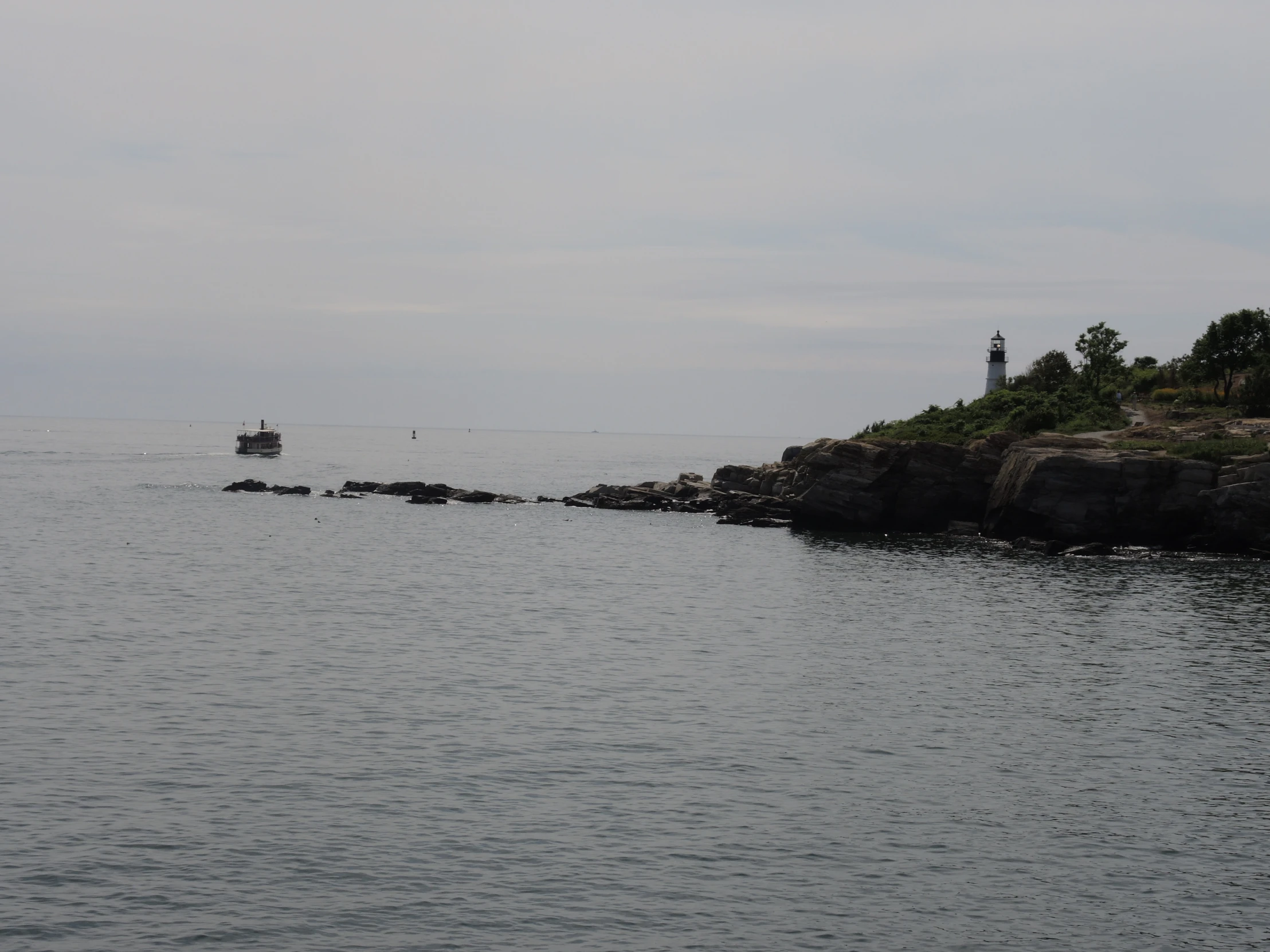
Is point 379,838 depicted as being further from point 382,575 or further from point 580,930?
point 382,575

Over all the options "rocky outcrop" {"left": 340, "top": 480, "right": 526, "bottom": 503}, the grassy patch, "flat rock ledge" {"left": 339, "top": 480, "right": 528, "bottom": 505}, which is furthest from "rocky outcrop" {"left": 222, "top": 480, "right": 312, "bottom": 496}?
the grassy patch

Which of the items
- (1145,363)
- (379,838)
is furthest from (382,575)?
(1145,363)

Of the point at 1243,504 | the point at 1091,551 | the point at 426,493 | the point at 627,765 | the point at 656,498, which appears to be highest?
the point at 426,493

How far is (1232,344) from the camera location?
312 feet

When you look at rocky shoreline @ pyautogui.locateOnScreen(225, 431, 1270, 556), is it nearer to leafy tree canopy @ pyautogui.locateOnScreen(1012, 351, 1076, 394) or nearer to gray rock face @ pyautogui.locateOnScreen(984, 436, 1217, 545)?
gray rock face @ pyautogui.locateOnScreen(984, 436, 1217, 545)

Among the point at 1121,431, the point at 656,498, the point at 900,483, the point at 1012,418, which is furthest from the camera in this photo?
the point at 656,498

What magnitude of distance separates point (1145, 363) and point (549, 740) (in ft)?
397

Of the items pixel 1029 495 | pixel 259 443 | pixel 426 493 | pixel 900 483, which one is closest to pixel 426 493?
pixel 426 493

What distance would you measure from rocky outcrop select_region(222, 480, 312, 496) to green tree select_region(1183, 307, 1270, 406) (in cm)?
8410

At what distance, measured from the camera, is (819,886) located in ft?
63.2

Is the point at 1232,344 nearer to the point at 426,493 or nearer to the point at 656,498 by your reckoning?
the point at 656,498

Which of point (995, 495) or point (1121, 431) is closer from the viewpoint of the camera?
point (995, 495)

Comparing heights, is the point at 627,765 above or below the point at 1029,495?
below

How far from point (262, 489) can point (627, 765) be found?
92.5 m
